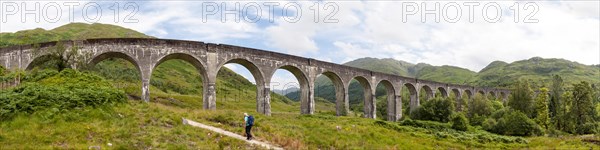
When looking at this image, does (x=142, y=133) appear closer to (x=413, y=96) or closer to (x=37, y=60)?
(x=37, y=60)

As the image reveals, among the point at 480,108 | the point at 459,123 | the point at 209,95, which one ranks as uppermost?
the point at 209,95

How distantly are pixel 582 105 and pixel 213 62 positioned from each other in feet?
149

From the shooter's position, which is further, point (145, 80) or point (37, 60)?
point (145, 80)

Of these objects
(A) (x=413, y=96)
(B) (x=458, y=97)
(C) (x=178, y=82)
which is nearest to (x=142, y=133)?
(A) (x=413, y=96)

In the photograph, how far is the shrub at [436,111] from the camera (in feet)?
144

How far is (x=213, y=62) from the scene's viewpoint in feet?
121

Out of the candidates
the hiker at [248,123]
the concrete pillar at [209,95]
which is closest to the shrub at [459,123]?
the concrete pillar at [209,95]

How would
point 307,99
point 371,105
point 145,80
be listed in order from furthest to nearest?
point 371,105 → point 307,99 → point 145,80

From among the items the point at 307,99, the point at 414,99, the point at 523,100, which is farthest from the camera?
the point at 414,99

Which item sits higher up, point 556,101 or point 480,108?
point 556,101

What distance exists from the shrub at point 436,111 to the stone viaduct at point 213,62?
27.5 ft

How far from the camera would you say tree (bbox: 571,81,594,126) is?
163 ft

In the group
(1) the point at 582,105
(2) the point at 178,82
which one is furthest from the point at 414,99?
(2) the point at 178,82

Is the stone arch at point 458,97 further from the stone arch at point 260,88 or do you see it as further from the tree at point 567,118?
the stone arch at point 260,88
